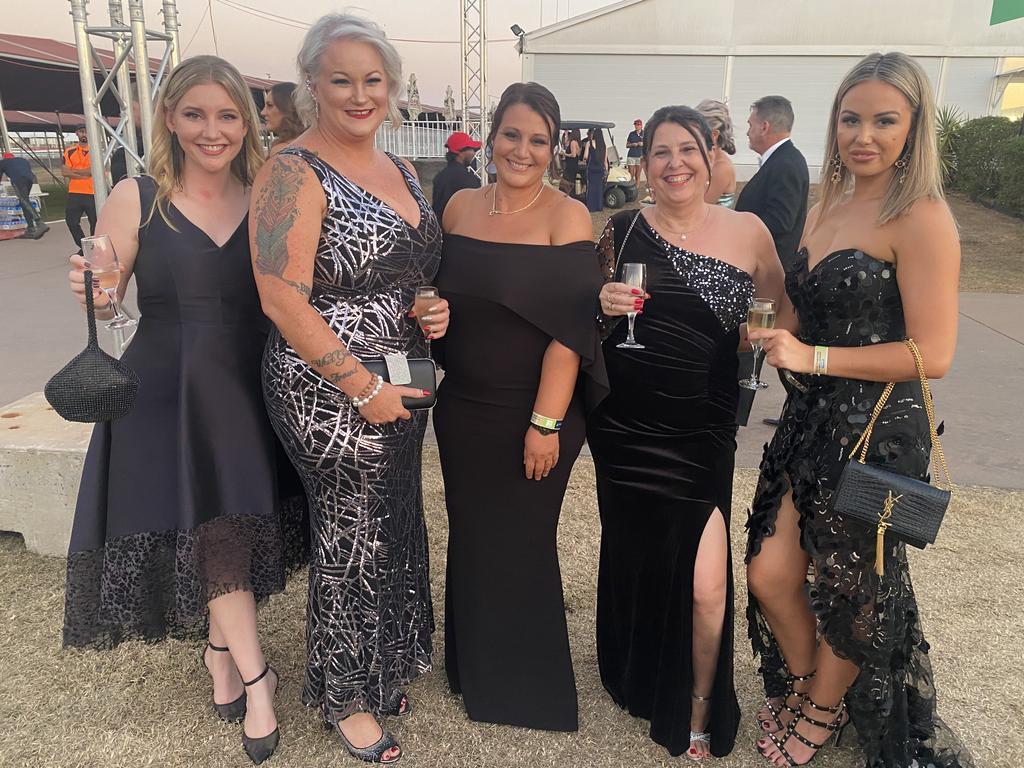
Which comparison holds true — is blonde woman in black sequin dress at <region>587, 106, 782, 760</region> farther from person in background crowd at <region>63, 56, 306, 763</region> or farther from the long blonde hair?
person in background crowd at <region>63, 56, 306, 763</region>

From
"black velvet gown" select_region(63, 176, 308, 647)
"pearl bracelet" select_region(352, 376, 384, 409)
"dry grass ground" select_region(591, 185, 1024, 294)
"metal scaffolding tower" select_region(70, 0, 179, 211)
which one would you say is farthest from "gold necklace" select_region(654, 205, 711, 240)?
"dry grass ground" select_region(591, 185, 1024, 294)

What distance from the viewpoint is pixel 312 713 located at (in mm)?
2805

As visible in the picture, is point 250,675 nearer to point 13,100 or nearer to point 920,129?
point 920,129

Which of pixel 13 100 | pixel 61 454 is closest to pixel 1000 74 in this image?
pixel 61 454

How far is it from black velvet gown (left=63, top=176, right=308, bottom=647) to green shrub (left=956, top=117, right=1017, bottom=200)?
19.1 m

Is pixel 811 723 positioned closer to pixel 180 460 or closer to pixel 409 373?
pixel 409 373

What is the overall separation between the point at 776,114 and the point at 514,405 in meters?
4.30

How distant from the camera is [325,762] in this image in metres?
2.56

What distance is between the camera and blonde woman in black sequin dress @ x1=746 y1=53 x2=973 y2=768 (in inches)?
79.4

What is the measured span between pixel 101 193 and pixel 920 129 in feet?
21.0

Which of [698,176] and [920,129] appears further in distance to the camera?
[698,176]

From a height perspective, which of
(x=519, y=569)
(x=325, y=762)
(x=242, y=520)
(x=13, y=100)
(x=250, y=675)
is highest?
(x=13, y=100)

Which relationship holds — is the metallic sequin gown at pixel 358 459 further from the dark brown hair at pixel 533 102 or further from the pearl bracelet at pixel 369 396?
the dark brown hair at pixel 533 102

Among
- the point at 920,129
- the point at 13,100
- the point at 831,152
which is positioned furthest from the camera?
the point at 13,100
